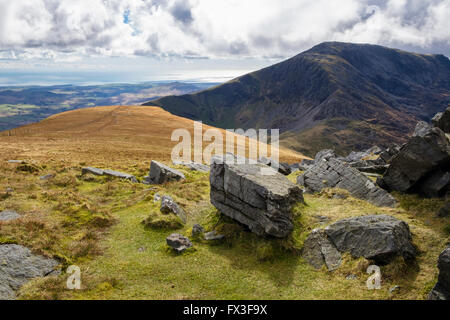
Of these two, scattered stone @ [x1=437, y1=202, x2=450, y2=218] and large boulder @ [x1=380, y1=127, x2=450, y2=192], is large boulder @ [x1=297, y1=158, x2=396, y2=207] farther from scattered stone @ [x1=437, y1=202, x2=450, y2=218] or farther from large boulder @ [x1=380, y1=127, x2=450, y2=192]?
scattered stone @ [x1=437, y1=202, x2=450, y2=218]

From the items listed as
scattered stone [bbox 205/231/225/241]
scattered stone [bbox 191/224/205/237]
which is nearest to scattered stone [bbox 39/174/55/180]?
scattered stone [bbox 191/224/205/237]

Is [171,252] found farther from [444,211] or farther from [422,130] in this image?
[422,130]

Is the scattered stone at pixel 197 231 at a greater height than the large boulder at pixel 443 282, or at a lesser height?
lesser

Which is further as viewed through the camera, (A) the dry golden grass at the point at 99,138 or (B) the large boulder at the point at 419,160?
(A) the dry golden grass at the point at 99,138

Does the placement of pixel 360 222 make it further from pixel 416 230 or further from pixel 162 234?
pixel 162 234

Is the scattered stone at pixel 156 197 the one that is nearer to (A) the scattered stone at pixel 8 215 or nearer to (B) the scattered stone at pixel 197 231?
(B) the scattered stone at pixel 197 231

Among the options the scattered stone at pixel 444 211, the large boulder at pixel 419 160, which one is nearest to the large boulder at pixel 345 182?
the large boulder at pixel 419 160

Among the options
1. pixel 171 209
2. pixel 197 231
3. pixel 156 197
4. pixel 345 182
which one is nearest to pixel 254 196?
pixel 197 231
